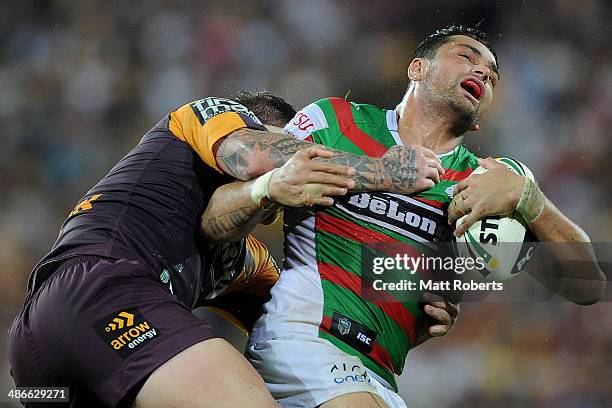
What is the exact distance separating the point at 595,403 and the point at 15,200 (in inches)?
159

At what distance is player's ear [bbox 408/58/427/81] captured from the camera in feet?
10.9

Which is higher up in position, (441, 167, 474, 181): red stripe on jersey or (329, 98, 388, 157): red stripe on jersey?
(329, 98, 388, 157): red stripe on jersey

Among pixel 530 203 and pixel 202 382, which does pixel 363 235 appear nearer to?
pixel 530 203

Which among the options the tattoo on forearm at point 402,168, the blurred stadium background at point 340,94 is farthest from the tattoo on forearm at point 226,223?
the blurred stadium background at point 340,94

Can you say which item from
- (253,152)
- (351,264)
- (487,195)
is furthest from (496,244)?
(253,152)

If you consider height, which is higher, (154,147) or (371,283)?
(154,147)

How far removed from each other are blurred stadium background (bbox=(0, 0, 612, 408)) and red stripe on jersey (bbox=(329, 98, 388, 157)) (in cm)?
224

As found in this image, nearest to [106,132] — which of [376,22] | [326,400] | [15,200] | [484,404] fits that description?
[15,200]

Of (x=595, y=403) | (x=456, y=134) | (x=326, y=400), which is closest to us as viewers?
(x=326, y=400)

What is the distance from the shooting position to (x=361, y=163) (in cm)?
273

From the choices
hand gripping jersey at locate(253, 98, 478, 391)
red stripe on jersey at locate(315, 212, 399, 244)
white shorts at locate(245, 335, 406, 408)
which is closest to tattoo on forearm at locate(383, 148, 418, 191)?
hand gripping jersey at locate(253, 98, 478, 391)

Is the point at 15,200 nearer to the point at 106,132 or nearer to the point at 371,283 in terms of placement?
the point at 106,132

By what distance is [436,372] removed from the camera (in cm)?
491

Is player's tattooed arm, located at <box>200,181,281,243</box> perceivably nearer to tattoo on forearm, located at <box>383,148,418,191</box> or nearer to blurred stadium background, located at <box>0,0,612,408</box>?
tattoo on forearm, located at <box>383,148,418,191</box>
